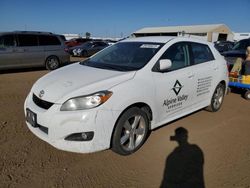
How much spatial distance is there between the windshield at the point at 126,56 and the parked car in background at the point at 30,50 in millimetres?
7003

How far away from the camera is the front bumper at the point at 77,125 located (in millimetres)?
2947

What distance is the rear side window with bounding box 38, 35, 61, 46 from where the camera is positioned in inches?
443

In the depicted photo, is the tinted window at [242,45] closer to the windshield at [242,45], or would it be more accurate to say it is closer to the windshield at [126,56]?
the windshield at [242,45]

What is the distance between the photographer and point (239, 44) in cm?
991

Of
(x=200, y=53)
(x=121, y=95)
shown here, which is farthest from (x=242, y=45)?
(x=121, y=95)

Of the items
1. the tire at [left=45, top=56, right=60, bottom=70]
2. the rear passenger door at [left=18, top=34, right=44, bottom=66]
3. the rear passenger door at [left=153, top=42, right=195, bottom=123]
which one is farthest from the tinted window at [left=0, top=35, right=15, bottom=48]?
the rear passenger door at [left=153, top=42, right=195, bottom=123]

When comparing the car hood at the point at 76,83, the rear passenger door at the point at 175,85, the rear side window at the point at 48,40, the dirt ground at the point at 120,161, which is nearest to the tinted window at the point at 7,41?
the rear side window at the point at 48,40

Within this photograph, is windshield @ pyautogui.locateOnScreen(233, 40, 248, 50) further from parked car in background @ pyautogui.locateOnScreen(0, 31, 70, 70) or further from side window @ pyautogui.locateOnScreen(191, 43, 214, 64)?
parked car in background @ pyautogui.locateOnScreen(0, 31, 70, 70)

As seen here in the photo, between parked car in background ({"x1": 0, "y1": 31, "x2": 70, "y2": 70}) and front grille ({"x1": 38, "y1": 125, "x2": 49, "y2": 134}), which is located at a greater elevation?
parked car in background ({"x1": 0, "y1": 31, "x2": 70, "y2": 70})

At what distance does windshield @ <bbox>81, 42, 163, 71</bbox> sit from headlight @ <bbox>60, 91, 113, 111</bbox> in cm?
86

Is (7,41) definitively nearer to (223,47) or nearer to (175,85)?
(175,85)

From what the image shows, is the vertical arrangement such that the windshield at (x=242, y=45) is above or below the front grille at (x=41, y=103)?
above

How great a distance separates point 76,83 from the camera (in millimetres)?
3320

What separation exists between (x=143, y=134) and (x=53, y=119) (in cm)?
139
